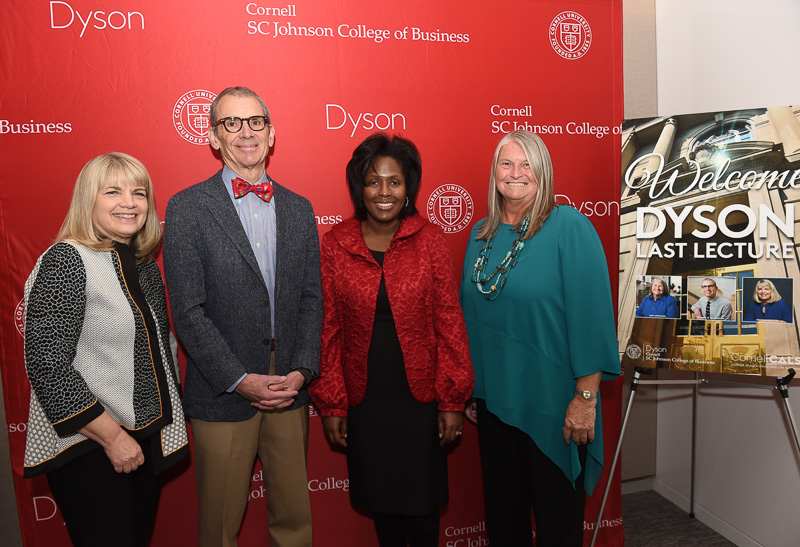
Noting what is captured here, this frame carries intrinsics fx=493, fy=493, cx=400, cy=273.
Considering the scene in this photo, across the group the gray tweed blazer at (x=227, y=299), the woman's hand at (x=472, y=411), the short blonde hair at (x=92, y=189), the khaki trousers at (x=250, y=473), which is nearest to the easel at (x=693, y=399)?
the woman's hand at (x=472, y=411)

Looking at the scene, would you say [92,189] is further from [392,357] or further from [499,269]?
[499,269]

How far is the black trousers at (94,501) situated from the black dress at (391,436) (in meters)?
0.83

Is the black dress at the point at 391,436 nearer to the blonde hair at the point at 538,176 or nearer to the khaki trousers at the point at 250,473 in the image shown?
the khaki trousers at the point at 250,473

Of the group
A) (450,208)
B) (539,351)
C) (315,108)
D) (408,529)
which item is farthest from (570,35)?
(408,529)

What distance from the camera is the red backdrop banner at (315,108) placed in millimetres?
2283

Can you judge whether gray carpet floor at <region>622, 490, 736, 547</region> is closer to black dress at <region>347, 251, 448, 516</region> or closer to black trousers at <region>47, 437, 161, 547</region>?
black dress at <region>347, 251, 448, 516</region>

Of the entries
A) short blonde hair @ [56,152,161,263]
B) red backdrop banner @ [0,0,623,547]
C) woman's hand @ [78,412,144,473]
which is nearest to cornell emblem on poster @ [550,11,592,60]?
red backdrop banner @ [0,0,623,547]

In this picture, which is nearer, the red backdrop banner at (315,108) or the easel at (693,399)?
the easel at (693,399)

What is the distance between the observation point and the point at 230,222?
1.88 meters

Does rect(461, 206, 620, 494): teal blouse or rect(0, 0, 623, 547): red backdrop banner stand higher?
rect(0, 0, 623, 547): red backdrop banner

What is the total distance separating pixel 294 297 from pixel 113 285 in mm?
632

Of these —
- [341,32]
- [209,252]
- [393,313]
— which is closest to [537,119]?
[341,32]

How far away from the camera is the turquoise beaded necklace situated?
194cm

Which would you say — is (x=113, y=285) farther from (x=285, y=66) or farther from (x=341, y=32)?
(x=341, y=32)
